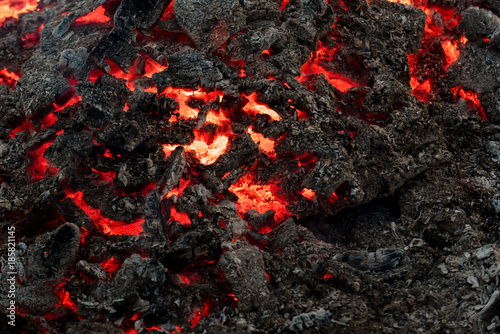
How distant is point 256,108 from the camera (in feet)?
15.9

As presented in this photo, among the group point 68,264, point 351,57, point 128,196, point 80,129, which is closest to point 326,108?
point 351,57

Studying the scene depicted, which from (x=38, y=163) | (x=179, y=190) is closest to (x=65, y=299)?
(x=179, y=190)

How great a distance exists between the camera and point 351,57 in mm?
5258

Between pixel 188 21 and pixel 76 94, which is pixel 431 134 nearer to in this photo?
pixel 188 21

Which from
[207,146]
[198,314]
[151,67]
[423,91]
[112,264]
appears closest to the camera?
[198,314]

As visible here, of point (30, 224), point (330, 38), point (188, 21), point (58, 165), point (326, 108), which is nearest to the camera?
point (30, 224)

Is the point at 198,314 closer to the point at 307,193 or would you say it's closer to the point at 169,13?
the point at 307,193

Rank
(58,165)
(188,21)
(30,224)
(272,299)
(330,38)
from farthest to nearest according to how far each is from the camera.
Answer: (330,38), (188,21), (58,165), (30,224), (272,299)

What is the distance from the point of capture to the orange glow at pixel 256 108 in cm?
479

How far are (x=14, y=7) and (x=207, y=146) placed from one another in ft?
12.0

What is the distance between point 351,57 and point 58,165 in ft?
10.8

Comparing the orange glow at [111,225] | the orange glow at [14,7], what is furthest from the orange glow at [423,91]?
the orange glow at [14,7]

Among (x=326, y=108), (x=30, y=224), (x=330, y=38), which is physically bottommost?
(x=30, y=224)

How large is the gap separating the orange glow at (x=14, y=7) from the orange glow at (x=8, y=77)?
109 centimetres
